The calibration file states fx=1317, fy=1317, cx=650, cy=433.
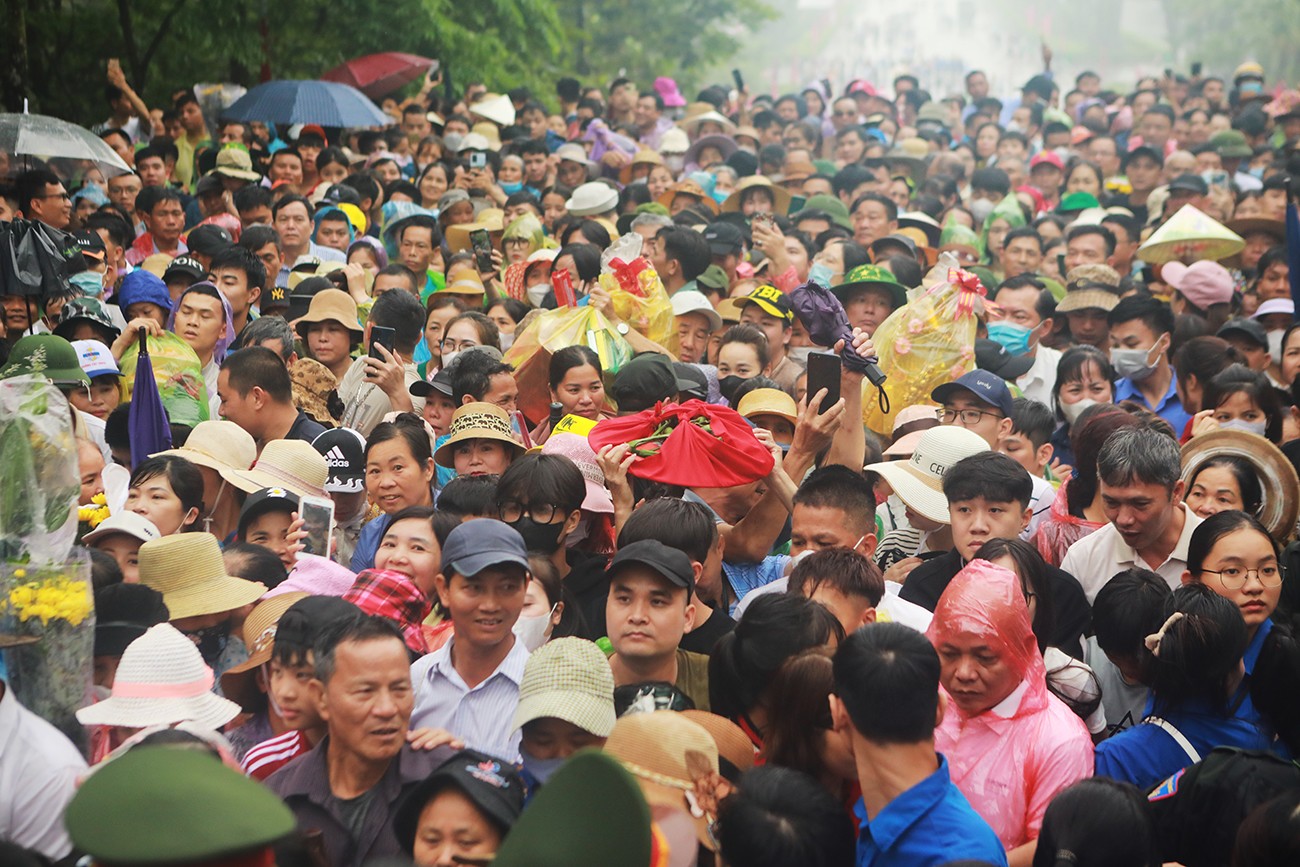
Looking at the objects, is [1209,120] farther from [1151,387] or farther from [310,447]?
[310,447]

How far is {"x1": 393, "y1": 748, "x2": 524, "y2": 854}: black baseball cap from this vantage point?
306cm

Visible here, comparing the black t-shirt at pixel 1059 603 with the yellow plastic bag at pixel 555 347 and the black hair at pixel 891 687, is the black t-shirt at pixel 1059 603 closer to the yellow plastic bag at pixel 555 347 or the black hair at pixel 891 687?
the black hair at pixel 891 687

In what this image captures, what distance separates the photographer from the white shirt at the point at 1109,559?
4777 mm

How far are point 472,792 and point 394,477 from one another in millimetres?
2462

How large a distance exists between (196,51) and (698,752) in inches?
499

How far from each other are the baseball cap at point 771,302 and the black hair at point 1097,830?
4.60 metres

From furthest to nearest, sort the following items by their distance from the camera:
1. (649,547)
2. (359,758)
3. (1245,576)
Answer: (1245,576)
(649,547)
(359,758)

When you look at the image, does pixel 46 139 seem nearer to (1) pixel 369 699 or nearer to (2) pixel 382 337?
(2) pixel 382 337

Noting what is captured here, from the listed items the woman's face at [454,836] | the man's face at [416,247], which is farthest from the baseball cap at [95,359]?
the woman's face at [454,836]

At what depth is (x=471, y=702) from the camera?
12.7ft

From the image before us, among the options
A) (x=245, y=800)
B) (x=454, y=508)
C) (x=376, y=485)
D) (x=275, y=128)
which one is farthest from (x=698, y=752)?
(x=275, y=128)

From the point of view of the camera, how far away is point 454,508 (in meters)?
4.99

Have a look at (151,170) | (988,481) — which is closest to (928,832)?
(988,481)

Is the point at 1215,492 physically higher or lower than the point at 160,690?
higher
